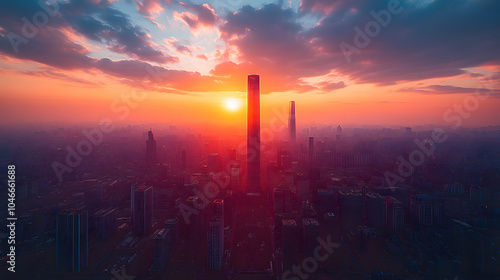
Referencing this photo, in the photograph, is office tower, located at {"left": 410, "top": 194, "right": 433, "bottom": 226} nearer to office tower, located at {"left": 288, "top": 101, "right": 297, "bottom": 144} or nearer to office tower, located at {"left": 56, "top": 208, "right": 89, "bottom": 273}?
office tower, located at {"left": 56, "top": 208, "right": 89, "bottom": 273}

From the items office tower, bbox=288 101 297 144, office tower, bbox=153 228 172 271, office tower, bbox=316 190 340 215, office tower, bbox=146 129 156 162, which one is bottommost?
office tower, bbox=153 228 172 271

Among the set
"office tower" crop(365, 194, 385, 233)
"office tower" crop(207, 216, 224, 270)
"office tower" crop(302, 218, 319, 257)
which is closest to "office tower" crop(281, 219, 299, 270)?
"office tower" crop(302, 218, 319, 257)

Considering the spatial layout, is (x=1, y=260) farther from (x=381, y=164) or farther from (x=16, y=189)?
(x=381, y=164)

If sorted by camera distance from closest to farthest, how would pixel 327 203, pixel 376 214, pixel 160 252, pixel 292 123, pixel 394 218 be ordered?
1. pixel 160 252
2. pixel 394 218
3. pixel 376 214
4. pixel 327 203
5. pixel 292 123

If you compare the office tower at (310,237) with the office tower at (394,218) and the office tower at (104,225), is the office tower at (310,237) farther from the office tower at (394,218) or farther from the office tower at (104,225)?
the office tower at (104,225)

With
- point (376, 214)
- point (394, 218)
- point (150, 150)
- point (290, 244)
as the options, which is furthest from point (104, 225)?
point (394, 218)

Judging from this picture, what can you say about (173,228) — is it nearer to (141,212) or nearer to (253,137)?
(141,212)

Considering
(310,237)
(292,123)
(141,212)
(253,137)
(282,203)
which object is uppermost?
(292,123)
